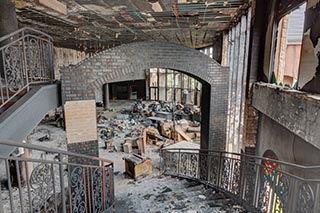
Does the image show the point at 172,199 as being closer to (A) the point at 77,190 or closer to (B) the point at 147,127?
(A) the point at 77,190

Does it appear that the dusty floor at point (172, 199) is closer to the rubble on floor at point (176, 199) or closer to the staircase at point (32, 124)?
the rubble on floor at point (176, 199)

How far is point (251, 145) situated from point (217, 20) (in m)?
4.05

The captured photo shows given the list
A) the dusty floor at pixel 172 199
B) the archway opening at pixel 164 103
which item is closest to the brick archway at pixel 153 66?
the dusty floor at pixel 172 199

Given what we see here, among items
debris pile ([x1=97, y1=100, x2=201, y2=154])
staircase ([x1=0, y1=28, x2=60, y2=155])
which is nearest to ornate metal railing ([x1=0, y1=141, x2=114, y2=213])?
staircase ([x1=0, y1=28, x2=60, y2=155])

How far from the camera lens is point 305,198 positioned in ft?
8.01

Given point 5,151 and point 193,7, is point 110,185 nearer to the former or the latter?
point 5,151

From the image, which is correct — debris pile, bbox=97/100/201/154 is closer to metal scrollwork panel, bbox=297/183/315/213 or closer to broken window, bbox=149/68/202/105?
broken window, bbox=149/68/202/105

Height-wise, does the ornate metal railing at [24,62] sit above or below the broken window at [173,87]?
above

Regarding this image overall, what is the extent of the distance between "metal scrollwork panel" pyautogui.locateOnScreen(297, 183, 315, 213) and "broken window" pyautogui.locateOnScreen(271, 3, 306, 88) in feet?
6.06

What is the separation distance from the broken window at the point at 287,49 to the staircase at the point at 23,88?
433cm

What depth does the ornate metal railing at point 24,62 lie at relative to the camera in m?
3.19

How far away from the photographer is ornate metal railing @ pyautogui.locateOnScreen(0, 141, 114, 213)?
6.58 feet

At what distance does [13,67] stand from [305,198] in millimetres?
4326

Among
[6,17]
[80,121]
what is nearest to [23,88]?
[80,121]
